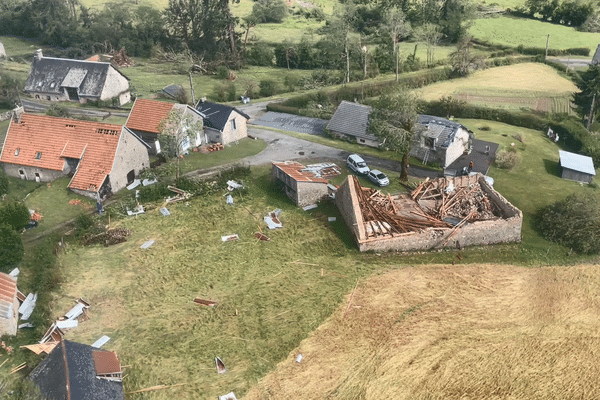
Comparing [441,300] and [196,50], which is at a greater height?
[196,50]

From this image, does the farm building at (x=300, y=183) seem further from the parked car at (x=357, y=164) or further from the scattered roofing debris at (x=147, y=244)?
the scattered roofing debris at (x=147, y=244)

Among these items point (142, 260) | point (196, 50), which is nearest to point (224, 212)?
point (142, 260)

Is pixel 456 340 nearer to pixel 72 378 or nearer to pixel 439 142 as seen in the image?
pixel 72 378

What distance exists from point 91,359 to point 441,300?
70.3 feet

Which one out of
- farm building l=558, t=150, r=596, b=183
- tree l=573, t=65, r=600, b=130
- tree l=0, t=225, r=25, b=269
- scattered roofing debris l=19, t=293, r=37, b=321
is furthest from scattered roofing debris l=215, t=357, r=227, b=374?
tree l=573, t=65, r=600, b=130

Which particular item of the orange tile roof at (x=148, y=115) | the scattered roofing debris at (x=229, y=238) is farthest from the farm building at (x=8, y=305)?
the orange tile roof at (x=148, y=115)

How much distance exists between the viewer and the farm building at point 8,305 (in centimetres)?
2838

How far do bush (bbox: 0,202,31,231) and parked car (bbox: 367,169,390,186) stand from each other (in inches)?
1134

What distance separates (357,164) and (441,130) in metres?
9.88

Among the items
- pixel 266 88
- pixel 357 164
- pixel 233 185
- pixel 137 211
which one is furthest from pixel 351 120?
pixel 137 211

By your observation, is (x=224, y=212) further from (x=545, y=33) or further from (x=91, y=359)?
(x=545, y=33)

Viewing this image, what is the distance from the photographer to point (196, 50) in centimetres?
9125

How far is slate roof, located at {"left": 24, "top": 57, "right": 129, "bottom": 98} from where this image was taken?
220ft

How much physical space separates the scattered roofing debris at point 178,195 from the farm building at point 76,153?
477 centimetres
